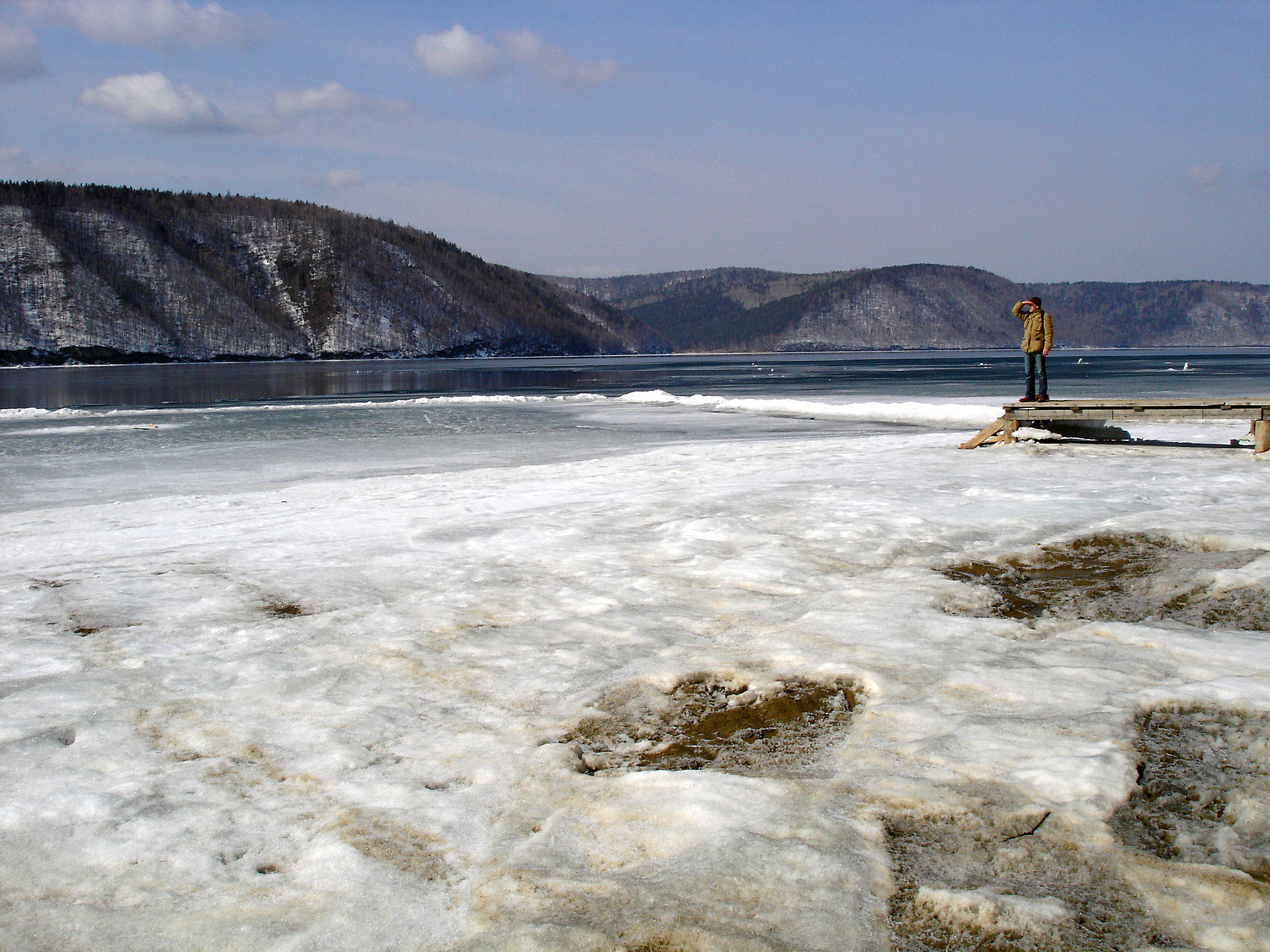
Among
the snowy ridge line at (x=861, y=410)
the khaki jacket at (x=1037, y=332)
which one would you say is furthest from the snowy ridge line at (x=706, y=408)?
the khaki jacket at (x=1037, y=332)

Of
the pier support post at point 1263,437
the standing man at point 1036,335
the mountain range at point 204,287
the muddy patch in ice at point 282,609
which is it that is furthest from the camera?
the mountain range at point 204,287

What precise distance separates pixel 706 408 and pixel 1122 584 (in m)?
21.4

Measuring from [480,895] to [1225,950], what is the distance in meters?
1.96

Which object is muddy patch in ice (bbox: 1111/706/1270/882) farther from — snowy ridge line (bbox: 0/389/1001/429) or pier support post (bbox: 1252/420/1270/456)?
snowy ridge line (bbox: 0/389/1001/429)

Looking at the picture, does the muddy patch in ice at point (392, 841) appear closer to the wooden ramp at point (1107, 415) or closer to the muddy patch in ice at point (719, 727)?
the muddy patch in ice at point (719, 727)

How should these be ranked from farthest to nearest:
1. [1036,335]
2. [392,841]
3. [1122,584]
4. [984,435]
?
[1036,335]
[984,435]
[1122,584]
[392,841]

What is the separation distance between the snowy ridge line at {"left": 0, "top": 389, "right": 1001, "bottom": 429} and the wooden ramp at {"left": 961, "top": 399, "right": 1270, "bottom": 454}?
5.08 m

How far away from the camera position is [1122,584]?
568 cm

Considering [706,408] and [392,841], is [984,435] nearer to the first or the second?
[392,841]

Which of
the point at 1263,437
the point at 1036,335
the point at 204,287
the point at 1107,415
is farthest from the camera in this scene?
the point at 204,287

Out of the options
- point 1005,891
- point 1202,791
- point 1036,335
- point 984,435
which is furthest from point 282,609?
point 1036,335

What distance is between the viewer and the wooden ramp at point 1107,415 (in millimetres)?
11273

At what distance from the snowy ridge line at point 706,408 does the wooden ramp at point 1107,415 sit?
5077mm

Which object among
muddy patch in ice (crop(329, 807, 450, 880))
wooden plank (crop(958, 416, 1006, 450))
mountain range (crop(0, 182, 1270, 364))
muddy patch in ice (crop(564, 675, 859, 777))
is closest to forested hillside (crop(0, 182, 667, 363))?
mountain range (crop(0, 182, 1270, 364))
